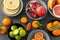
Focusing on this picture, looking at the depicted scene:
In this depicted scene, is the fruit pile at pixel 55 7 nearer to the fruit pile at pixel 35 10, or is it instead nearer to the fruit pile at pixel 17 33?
the fruit pile at pixel 35 10

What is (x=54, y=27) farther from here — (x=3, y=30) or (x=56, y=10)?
(x=3, y=30)

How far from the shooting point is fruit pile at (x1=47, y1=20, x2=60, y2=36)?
1.15 m

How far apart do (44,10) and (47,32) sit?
136 mm

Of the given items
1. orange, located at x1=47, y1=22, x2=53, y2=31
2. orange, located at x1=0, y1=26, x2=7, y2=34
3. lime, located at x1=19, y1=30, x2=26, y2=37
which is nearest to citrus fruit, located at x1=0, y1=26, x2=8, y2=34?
orange, located at x1=0, y1=26, x2=7, y2=34

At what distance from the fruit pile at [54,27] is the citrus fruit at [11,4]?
225 mm

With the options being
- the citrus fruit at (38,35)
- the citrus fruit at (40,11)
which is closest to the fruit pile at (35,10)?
the citrus fruit at (40,11)

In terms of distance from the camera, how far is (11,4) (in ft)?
3.84

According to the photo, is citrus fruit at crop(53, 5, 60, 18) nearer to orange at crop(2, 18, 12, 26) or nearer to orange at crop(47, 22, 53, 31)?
orange at crop(47, 22, 53, 31)

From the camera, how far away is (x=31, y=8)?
1.20 meters

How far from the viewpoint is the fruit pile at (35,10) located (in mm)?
1166

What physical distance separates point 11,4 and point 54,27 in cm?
29

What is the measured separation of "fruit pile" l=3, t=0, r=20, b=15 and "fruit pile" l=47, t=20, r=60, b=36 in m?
0.22

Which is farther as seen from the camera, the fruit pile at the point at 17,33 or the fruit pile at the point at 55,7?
the fruit pile at the point at 55,7

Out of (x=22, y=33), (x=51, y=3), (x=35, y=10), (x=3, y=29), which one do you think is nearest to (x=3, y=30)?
(x=3, y=29)
